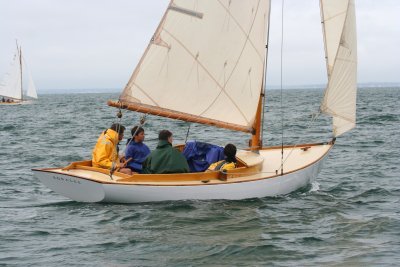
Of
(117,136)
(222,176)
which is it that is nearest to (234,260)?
(222,176)

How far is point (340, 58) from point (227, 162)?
11.3 feet

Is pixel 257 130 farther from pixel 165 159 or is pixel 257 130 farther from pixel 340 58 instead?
pixel 165 159

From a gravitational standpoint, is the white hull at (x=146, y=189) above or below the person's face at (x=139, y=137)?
below

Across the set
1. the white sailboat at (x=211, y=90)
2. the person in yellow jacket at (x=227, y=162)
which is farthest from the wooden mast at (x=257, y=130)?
the person in yellow jacket at (x=227, y=162)

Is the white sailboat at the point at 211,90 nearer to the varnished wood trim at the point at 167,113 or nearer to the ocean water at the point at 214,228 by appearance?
the varnished wood trim at the point at 167,113

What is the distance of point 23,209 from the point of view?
13164 millimetres

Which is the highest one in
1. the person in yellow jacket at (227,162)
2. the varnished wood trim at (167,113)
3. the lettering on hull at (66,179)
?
the varnished wood trim at (167,113)

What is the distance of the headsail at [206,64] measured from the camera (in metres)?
13.1

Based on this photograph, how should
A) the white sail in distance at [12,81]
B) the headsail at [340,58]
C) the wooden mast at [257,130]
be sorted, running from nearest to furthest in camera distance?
1. the wooden mast at [257,130]
2. the headsail at [340,58]
3. the white sail in distance at [12,81]

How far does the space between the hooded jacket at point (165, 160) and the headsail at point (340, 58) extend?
12.0 feet

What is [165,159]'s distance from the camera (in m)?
12.8

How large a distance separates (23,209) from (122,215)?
2.38m

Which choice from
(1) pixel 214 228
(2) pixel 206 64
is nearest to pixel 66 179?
(1) pixel 214 228

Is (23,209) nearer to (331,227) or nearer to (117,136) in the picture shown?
(117,136)
